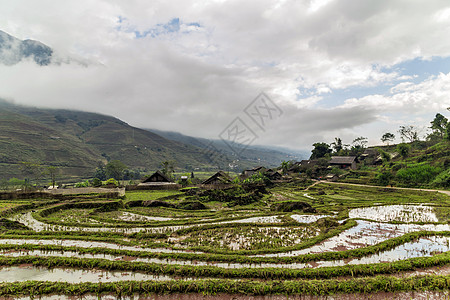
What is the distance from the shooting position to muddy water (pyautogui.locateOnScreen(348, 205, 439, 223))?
22.4 m

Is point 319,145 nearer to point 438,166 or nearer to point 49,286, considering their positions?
point 438,166

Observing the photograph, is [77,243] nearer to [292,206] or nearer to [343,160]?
[292,206]

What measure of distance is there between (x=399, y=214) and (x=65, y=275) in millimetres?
32188

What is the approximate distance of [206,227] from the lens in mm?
18938

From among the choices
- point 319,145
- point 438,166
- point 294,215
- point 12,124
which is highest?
point 12,124

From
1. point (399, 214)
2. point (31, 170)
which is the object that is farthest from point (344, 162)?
point (31, 170)

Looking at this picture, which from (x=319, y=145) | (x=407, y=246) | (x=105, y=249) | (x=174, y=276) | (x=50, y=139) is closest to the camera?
(x=174, y=276)

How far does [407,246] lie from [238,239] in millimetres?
11725

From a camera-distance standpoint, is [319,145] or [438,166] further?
[319,145]

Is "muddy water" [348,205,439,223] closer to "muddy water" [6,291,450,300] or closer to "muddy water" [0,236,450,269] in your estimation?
"muddy water" [0,236,450,269]

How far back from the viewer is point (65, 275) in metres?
10.3

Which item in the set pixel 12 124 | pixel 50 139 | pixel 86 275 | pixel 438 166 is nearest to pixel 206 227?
pixel 86 275

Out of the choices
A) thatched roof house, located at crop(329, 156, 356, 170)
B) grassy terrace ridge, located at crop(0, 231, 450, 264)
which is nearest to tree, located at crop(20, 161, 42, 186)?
grassy terrace ridge, located at crop(0, 231, 450, 264)

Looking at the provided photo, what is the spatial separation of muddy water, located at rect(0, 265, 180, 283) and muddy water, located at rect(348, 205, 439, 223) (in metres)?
23.7
